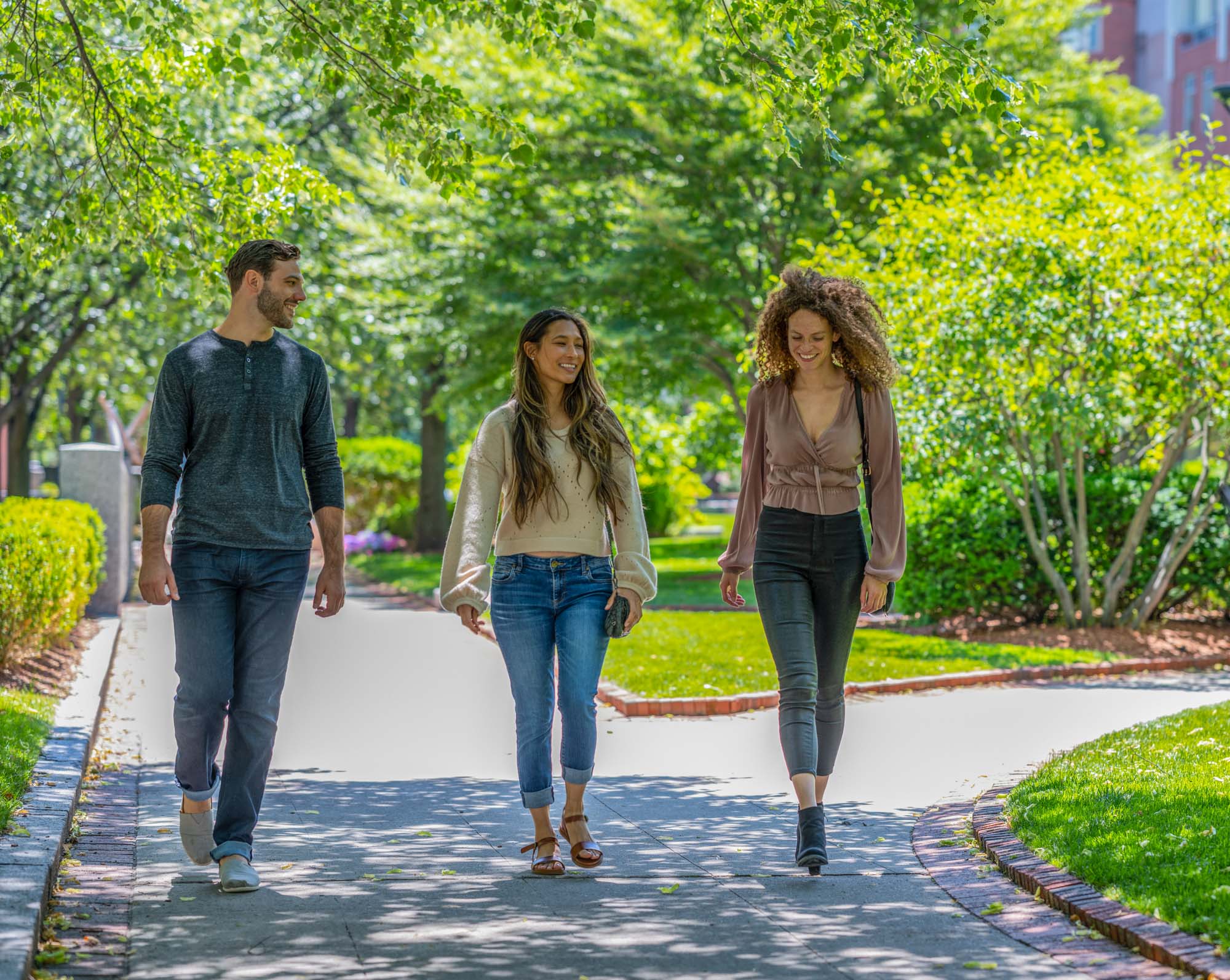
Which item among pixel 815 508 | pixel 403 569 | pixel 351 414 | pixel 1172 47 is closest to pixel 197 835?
pixel 815 508

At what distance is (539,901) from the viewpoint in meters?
5.10

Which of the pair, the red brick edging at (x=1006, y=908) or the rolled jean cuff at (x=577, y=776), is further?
the rolled jean cuff at (x=577, y=776)

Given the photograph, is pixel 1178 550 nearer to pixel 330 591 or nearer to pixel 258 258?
pixel 330 591

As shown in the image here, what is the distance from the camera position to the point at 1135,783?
660 cm

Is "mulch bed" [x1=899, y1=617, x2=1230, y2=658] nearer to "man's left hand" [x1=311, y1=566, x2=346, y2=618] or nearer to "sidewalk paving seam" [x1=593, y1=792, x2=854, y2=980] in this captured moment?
"sidewalk paving seam" [x1=593, y1=792, x2=854, y2=980]

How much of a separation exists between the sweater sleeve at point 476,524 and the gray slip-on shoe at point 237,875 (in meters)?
1.04

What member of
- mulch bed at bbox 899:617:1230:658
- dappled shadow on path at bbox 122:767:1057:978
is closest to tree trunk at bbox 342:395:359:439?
mulch bed at bbox 899:617:1230:658

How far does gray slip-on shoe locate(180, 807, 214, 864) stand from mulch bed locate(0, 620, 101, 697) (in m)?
4.34

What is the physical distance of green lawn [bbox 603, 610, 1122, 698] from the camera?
1041 centimetres

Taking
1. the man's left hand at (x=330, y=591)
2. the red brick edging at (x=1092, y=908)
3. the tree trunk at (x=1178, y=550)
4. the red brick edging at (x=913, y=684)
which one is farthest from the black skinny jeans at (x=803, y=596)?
the tree trunk at (x=1178, y=550)

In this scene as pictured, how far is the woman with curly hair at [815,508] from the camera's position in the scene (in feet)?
17.9

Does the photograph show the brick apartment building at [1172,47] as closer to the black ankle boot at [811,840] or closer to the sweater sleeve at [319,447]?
the black ankle boot at [811,840]

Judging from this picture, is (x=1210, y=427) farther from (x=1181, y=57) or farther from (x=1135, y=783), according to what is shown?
(x=1181, y=57)

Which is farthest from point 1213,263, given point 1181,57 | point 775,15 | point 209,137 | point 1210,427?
point 1181,57
